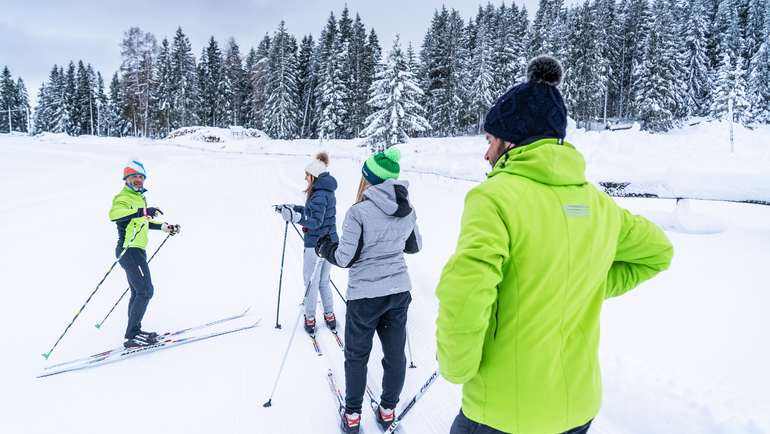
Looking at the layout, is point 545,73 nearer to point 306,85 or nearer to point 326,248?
point 326,248

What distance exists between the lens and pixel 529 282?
1340 mm

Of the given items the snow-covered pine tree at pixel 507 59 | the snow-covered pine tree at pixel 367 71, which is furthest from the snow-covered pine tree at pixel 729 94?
the snow-covered pine tree at pixel 367 71

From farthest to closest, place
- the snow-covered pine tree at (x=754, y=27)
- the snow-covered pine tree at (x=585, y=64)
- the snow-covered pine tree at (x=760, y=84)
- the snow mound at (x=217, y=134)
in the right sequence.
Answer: the snow mound at (x=217, y=134) < the snow-covered pine tree at (x=754, y=27) < the snow-covered pine tree at (x=585, y=64) < the snow-covered pine tree at (x=760, y=84)

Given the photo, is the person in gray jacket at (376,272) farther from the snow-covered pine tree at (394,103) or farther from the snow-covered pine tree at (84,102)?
the snow-covered pine tree at (84,102)

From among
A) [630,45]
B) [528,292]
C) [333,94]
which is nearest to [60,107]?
[333,94]

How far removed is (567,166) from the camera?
54.3 inches

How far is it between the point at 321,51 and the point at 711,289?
49149 millimetres

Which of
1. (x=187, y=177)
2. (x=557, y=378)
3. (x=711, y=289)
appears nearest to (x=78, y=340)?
(x=557, y=378)

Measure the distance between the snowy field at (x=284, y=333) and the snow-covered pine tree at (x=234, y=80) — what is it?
48428 millimetres

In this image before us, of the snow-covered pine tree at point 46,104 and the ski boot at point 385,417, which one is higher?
the snow-covered pine tree at point 46,104

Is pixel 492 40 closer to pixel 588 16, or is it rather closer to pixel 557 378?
pixel 588 16

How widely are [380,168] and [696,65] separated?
50.7 m

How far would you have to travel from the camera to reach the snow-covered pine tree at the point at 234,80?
54.7m

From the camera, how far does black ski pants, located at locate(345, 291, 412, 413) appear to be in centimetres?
306
